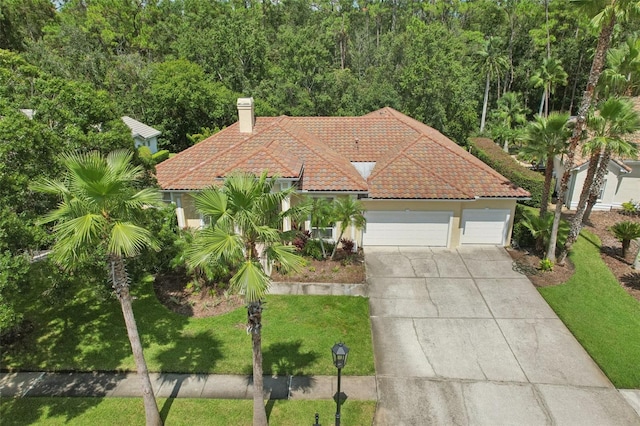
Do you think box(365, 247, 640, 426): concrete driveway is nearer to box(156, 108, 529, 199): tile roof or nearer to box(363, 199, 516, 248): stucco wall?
box(363, 199, 516, 248): stucco wall

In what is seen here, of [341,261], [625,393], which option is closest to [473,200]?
[341,261]

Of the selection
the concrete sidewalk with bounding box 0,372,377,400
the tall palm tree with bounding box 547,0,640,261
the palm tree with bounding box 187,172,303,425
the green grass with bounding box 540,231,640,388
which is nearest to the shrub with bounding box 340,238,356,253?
the concrete sidewalk with bounding box 0,372,377,400

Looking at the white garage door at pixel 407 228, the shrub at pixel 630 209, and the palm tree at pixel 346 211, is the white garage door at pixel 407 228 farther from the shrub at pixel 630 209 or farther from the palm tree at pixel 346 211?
the shrub at pixel 630 209

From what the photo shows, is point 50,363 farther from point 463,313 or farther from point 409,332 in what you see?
point 463,313

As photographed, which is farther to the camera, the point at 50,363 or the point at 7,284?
the point at 50,363

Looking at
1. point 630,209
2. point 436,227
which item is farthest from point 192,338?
point 630,209

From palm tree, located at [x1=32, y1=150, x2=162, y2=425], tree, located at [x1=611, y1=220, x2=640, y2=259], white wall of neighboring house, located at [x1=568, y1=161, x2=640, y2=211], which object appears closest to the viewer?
palm tree, located at [x1=32, y1=150, x2=162, y2=425]
